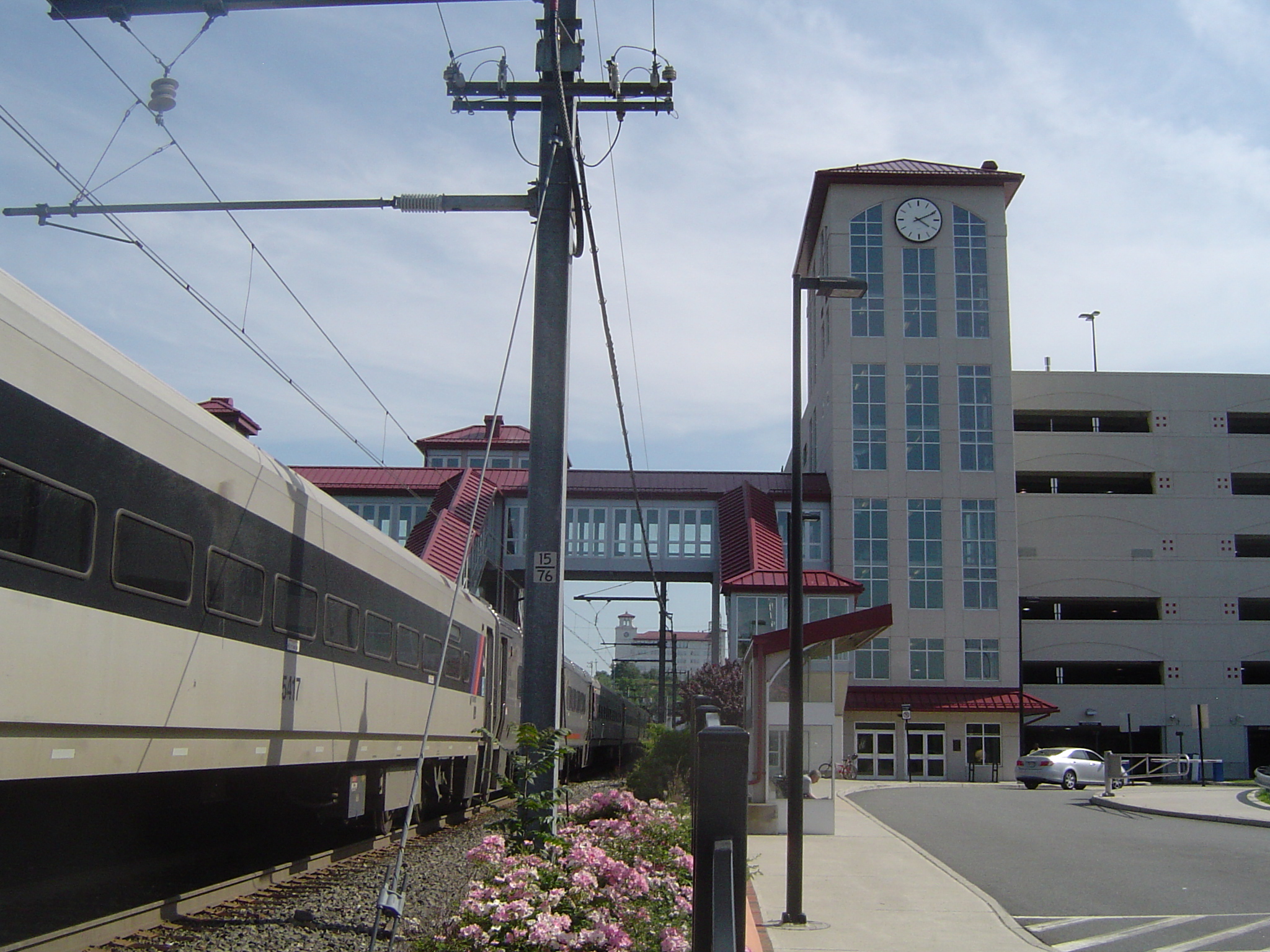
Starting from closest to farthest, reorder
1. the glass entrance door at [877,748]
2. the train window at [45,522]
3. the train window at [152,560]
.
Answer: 1. the train window at [45,522]
2. the train window at [152,560]
3. the glass entrance door at [877,748]

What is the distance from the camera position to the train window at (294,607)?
10.0 meters

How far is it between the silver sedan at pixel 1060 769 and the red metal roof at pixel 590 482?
49.8ft

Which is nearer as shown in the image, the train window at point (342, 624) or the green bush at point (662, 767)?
the train window at point (342, 624)

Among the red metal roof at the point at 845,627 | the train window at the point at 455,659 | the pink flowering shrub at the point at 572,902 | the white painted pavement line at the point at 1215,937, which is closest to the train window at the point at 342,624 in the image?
the pink flowering shrub at the point at 572,902

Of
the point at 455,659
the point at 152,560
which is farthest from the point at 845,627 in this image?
A: the point at 152,560

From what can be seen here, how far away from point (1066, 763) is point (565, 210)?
29312 millimetres

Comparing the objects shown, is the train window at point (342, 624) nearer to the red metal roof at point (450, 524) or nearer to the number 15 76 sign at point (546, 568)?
the number 15 76 sign at point (546, 568)

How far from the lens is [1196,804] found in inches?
984

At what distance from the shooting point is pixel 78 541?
688 cm

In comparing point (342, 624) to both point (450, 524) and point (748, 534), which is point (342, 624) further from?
point (748, 534)

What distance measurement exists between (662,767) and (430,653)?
7038 mm

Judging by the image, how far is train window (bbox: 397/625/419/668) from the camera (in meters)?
14.2

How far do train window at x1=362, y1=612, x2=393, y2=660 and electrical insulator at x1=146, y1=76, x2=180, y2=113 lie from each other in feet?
18.2

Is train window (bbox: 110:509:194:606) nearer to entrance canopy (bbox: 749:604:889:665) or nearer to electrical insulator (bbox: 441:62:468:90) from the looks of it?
electrical insulator (bbox: 441:62:468:90)
